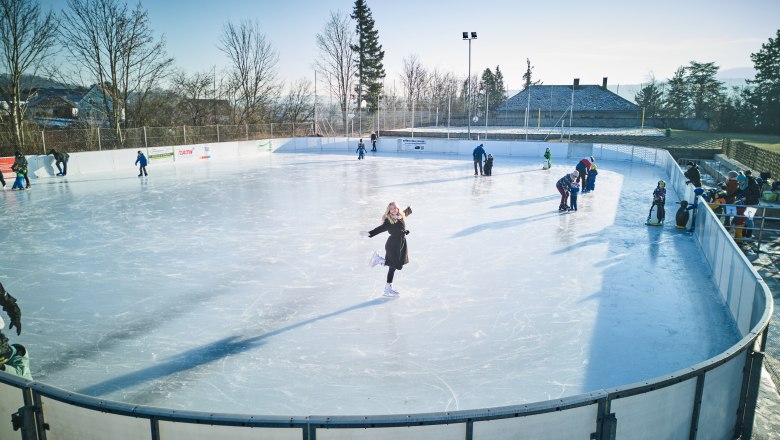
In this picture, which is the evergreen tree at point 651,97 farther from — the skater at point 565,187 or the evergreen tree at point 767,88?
the skater at point 565,187

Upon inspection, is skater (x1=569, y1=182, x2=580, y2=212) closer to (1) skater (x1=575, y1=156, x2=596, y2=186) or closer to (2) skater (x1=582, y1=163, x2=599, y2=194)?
(1) skater (x1=575, y1=156, x2=596, y2=186)

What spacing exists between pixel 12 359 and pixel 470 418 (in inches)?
155

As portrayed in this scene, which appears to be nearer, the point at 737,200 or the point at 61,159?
the point at 737,200

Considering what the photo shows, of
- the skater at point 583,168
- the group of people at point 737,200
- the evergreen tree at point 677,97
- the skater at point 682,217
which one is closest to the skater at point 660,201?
the skater at point 682,217

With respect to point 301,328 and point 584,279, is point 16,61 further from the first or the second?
point 584,279

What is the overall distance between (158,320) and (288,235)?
193 inches

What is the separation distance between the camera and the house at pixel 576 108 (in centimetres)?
5253

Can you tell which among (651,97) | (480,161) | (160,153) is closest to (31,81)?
(160,153)

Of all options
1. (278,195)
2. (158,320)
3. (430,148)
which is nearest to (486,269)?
(158,320)

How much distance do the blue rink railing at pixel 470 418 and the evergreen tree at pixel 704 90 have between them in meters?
59.1

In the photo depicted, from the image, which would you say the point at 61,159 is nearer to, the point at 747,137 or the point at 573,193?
the point at 573,193

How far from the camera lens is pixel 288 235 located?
11.7 meters

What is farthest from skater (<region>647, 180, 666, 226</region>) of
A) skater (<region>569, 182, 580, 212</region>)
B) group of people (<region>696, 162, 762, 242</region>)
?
skater (<region>569, 182, 580, 212</region>)

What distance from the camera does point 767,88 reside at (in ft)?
167
